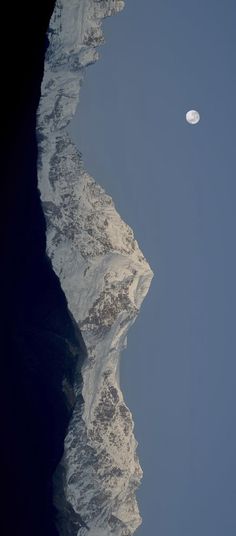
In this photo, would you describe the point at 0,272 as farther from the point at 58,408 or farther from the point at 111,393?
the point at 111,393

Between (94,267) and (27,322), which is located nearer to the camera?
(27,322)

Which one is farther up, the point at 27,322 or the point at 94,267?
the point at 94,267

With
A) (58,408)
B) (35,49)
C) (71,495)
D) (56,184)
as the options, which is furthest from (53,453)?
(56,184)

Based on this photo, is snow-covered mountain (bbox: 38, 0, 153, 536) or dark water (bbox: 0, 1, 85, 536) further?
snow-covered mountain (bbox: 38, 0, 153, 536)
